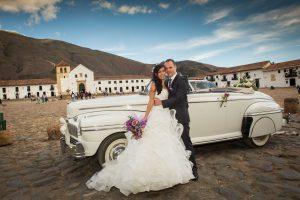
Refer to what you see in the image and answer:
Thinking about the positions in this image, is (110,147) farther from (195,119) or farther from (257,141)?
(257,141)

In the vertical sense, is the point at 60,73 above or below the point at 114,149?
above

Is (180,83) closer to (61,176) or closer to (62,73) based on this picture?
(61,176)

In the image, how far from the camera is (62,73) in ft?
279

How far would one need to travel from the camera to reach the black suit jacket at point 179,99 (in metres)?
3.93

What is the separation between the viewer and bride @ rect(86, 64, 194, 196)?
357 cm

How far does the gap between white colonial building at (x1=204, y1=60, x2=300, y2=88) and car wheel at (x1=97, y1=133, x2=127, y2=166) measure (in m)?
61.0

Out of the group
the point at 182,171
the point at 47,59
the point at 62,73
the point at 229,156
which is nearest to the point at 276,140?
the point at 229,156

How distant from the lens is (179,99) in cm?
397

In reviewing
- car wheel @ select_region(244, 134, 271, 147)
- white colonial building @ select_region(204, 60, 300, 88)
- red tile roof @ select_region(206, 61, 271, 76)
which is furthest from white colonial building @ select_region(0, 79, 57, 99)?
car wheel @ select_region(244, 134, 271, 147)

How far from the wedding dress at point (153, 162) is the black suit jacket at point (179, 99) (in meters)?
0.10

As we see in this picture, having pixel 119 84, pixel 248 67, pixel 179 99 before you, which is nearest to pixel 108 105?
pixel 179 99

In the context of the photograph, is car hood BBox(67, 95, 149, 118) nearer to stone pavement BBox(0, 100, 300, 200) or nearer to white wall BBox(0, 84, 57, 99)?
stone pavement BBox(0, 100, 300, 200)

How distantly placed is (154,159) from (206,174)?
1240 millimetres

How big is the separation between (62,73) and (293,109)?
270 ft
